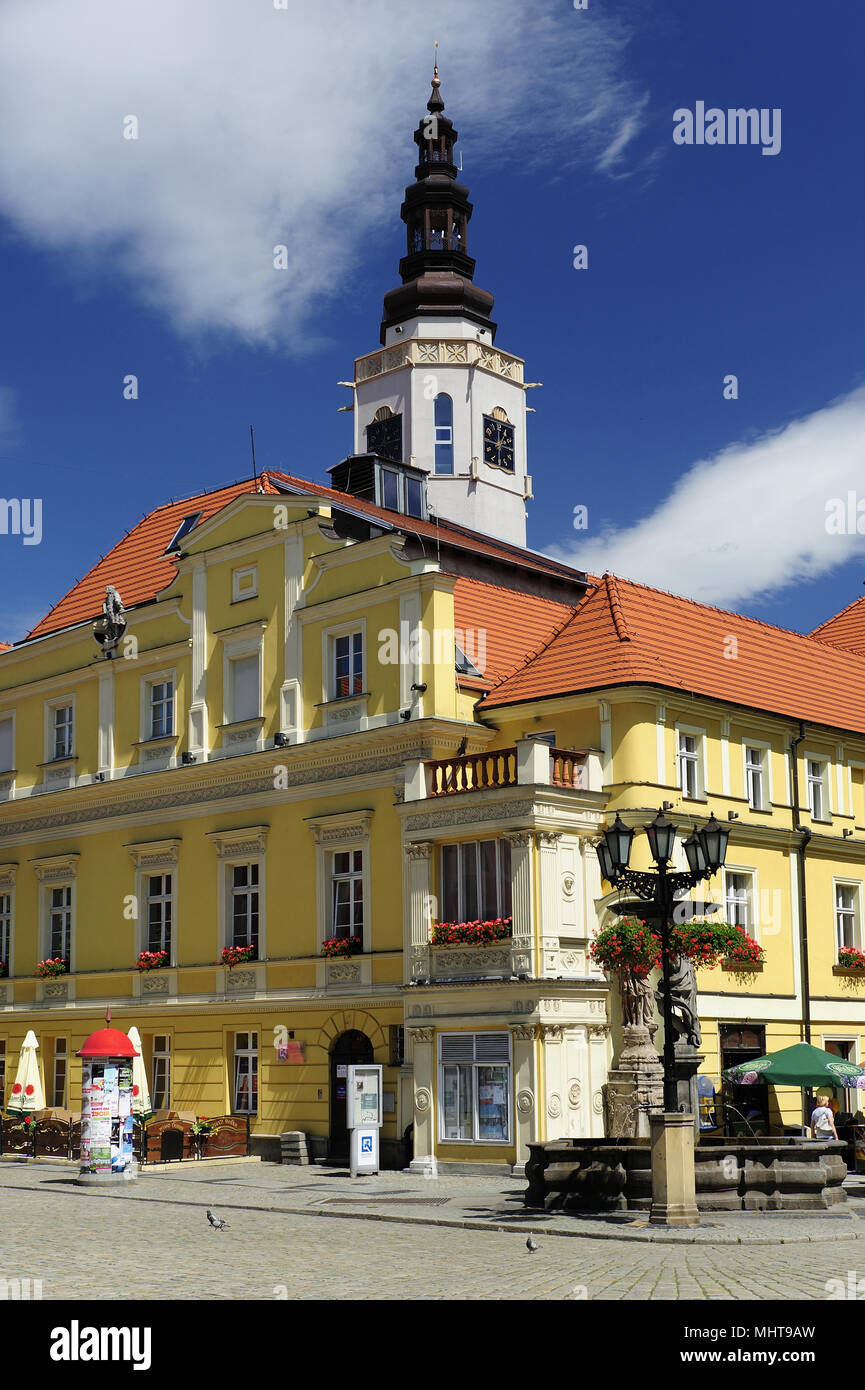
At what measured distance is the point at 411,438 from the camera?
53.1m

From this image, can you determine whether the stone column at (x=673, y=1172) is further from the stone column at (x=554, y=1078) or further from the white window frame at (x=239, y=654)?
the white window frame at (x=239, y=654)

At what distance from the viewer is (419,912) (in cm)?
3014

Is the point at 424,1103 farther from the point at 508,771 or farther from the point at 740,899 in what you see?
the point at 740,899

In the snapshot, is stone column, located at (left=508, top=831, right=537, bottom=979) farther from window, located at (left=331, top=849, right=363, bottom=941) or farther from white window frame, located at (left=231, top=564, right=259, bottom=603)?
white window frame, located at (left=231, top=564, right=259, bottom=603)

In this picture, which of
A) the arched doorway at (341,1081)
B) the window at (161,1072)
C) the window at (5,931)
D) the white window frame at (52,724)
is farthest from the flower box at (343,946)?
the window at (5,931)

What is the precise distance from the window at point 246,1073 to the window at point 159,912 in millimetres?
3107

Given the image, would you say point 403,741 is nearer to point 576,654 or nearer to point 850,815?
point 576,654

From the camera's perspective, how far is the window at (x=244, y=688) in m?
35.8

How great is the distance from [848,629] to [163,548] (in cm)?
1954

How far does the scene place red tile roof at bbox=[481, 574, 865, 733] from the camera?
31625mm

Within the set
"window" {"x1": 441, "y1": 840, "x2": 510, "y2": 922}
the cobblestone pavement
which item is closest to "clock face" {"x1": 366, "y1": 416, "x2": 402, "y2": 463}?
"window" {"x1": 441, "y1": 840, "x2": 510, "y2": 922}

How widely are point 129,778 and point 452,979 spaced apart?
38.5 ft

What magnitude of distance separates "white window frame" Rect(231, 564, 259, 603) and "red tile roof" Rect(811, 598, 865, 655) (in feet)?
58.2
